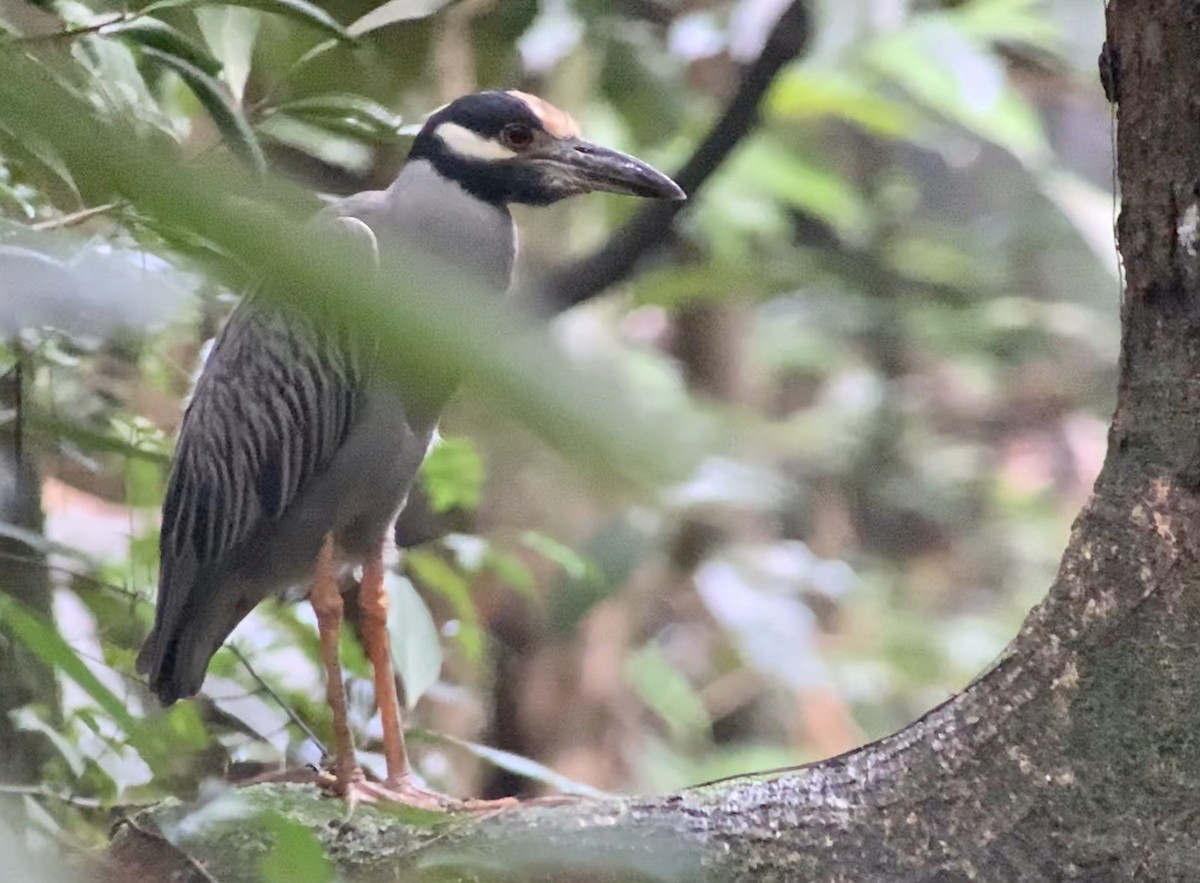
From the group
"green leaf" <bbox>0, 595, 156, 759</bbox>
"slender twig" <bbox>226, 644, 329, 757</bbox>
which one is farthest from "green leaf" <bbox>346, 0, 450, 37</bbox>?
"slender twig" <bbox>226, 644, 329, 757</bbox>

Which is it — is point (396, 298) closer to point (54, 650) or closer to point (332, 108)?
point (54, 650)

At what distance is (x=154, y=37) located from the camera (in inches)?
40.3

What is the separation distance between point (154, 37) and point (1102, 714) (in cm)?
90

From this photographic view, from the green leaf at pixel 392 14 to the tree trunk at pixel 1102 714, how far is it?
593 millimetres

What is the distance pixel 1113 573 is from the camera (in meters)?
1.16

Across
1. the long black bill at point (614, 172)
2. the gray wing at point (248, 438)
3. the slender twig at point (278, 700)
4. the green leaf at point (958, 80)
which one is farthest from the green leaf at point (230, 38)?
the green leaf at point (958, 80)

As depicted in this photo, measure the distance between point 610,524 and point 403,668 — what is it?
0.71 meters

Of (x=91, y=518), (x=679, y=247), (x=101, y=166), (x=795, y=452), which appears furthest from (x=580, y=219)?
(x=101, y=166)

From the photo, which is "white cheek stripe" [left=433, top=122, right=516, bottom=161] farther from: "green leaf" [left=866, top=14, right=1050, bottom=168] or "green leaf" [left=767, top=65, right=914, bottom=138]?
"green leaf" [left=767, top=65, right=914, bottom=138]

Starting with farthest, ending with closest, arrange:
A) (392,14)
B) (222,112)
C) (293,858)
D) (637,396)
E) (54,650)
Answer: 1. (392,14)
2. (222,112)
3. (54,650)
4. (293,858)
5. (637,396)

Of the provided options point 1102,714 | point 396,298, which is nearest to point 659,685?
point 1102,714

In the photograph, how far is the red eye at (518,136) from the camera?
1738 mm

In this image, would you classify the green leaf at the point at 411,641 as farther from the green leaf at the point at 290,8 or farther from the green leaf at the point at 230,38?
the green leaf at the point at 290,8

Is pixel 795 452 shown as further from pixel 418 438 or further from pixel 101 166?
pixel 101 166
